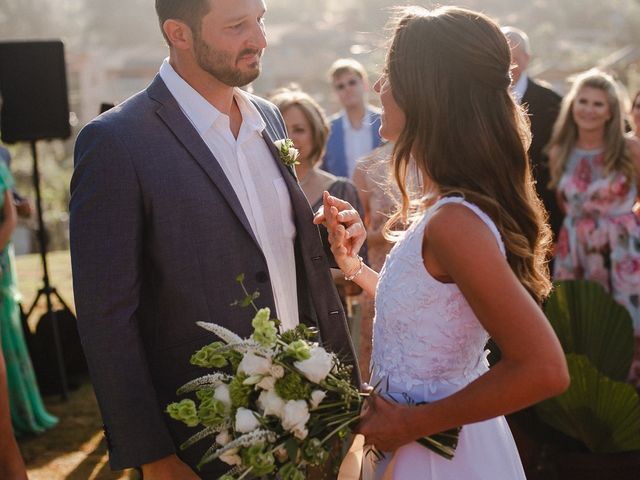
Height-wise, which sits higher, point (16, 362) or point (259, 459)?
point (259, 459)

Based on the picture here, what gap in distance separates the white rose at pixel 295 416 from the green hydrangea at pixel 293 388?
20 mm

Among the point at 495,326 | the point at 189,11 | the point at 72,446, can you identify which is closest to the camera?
the point at 495,326

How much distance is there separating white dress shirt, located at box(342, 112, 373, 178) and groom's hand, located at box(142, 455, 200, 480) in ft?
16.5

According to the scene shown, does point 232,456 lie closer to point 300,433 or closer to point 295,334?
point 300,433

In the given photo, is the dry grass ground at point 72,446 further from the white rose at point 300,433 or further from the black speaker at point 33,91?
the white rose at point 300,433

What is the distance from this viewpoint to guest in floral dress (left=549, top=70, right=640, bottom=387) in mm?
5941

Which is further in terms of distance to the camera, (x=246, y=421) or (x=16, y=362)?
(x=16, y=362)

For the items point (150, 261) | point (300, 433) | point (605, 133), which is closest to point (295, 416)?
point (300, 433)

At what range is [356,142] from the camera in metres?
7.22

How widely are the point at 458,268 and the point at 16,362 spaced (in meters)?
4.58

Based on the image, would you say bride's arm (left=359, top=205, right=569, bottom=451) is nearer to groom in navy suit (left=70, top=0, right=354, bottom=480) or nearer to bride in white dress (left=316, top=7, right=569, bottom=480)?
bride in white dress (left=316, top=7, right=569, bottom=480)

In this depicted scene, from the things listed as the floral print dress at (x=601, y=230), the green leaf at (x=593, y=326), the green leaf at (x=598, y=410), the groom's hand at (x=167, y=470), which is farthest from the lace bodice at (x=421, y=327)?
the floral print dress at (x=601, y=230)

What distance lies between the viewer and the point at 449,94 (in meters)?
1.89

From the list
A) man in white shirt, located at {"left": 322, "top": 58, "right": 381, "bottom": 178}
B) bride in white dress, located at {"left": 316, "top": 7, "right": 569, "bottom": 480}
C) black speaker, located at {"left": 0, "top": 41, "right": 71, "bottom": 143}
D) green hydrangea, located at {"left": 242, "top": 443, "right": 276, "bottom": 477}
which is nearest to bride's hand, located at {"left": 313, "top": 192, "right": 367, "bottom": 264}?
bride in white dress, located at {"left": 316, "top": 7, "right": 569, "bottom": 480}
